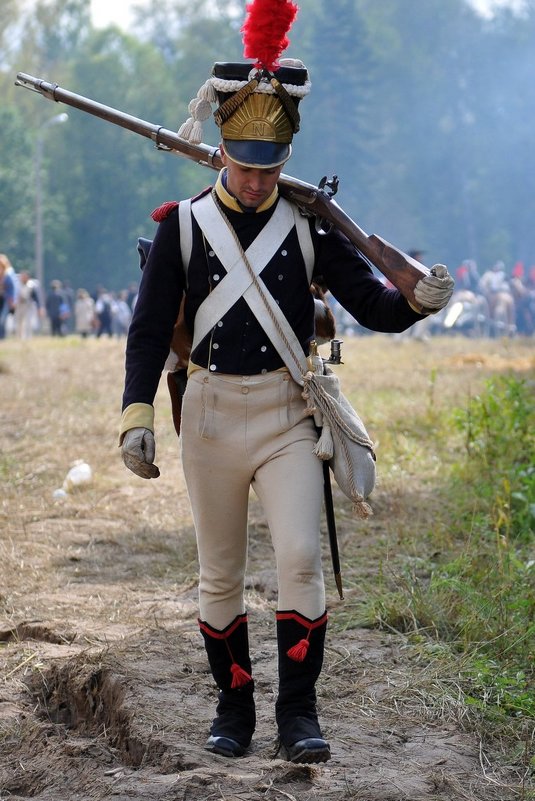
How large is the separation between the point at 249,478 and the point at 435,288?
2.96 ft

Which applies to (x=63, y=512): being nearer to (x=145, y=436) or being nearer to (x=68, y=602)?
(x=68, y=602)

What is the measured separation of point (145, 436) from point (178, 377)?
0.41m

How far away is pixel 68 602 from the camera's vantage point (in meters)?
6.52

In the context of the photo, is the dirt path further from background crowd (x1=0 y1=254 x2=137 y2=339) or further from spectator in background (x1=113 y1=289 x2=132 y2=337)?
spectator in background (x1=113 y1=289 x2=132 y2=337)

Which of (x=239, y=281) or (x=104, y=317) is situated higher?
(x=104, y=317)

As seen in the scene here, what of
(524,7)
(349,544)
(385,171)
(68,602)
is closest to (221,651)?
(68,602)

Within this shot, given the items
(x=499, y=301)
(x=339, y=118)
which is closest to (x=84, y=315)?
(x=499, y=301)

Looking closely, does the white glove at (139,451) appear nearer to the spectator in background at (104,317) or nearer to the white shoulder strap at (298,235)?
the white shoulder strap at (298,235)

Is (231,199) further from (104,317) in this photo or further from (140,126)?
(104,317)

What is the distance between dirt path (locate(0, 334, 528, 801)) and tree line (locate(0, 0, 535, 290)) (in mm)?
55106

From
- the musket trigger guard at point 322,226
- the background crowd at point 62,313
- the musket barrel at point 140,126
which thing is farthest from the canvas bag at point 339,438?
the background crowd at point 62,313

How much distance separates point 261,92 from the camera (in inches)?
171

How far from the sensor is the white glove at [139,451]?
4406mm

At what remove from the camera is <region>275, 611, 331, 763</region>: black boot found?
171 inches
